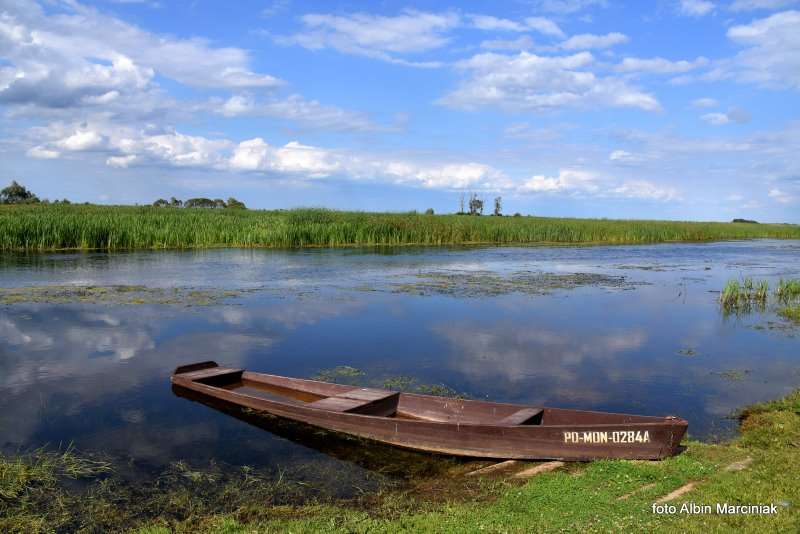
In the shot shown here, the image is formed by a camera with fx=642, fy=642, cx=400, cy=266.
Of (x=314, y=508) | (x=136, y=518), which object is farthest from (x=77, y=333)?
(x=314, y=508)

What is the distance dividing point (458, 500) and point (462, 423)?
1175mm

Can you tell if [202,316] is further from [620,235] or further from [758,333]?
[620,235]

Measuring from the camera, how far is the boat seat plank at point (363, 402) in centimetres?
787

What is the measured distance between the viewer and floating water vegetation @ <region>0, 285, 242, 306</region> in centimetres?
1633

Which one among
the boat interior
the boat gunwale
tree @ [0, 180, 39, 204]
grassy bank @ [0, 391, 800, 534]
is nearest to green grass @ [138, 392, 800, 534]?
grassy bank @ [0, 391, 800, 534]

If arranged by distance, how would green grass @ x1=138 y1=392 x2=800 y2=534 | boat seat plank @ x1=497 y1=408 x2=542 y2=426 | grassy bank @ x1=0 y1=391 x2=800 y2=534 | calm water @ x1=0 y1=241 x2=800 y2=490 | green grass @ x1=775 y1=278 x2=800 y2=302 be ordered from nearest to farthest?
green grass @ x1=138 y1=392 x2=800 y2=534 → grassy bank @ x1=0 y1=391 x2=800 y2=534 → boat seat plank @ x1=497 y1=408 x2=542 y2=426 → calm water @ x1=0 y1=241 x2=800 y2=490 → green grass @ x1=775 y1=278 x2=800 y2=302

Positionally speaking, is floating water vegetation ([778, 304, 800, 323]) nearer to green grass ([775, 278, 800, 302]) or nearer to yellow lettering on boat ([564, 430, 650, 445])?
green grass ([775, 278, 800, 302])

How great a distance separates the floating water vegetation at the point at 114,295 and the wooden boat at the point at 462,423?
25.2 ft

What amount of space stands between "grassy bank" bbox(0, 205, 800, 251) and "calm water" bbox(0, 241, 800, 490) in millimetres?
7813

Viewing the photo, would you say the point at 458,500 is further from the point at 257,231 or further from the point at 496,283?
the point at 257,231

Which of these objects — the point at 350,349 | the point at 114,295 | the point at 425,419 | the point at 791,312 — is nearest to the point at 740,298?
the point at 791,312

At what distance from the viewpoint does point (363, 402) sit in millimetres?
7984

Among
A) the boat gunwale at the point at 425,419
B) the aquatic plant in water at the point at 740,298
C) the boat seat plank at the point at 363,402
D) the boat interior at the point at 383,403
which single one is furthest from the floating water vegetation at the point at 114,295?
the aquatic plant in water at the point at 740,298

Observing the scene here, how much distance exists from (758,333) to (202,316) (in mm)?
12227
